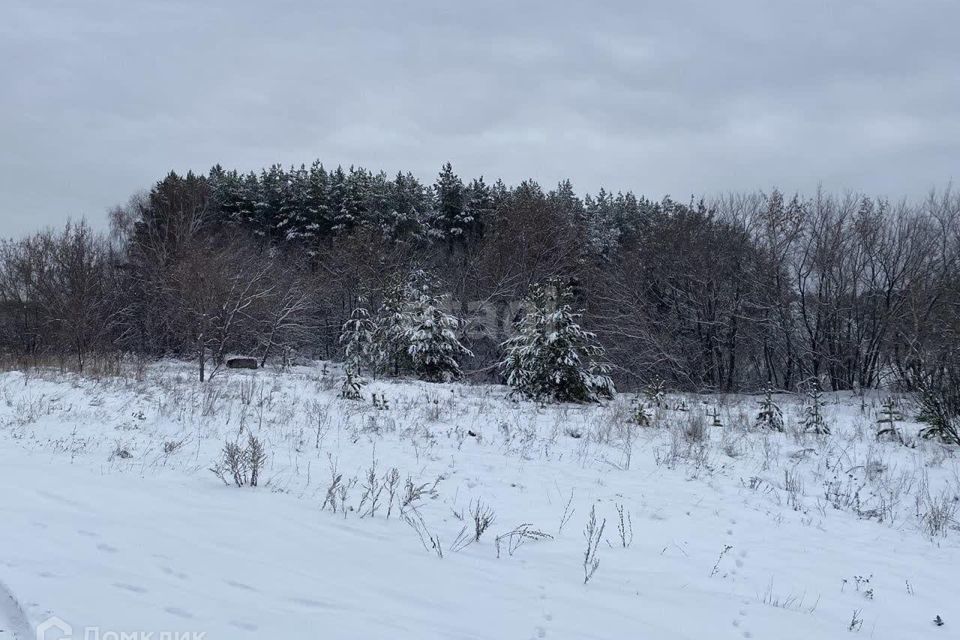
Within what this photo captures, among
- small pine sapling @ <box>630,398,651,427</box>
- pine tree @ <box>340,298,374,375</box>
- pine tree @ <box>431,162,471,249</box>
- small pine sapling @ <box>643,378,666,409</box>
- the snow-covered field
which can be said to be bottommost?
the snow-covered field

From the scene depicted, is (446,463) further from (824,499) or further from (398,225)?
(398,225)

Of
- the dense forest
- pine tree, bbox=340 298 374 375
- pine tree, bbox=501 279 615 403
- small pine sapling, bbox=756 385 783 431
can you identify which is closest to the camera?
small pine sapling, bbox=756 385 783 431

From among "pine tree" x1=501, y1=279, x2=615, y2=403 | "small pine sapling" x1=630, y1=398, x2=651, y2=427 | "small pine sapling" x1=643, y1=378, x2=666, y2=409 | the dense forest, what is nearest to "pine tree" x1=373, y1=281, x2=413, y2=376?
the dense forest

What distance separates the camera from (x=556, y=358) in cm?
1533

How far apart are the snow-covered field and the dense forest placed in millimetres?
7429

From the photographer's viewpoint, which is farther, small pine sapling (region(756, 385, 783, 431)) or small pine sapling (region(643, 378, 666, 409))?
small pine sapling (region(643, 378, 666, 409))

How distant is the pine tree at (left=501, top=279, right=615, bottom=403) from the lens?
1535cm

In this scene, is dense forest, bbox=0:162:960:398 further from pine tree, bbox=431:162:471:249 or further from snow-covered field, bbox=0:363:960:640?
snow-covered field, bbox=0:363:960:640

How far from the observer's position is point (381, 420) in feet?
35.0

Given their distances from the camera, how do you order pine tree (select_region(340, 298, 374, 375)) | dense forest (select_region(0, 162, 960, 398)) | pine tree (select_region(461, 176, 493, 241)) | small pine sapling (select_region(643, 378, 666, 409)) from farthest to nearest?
pine tree (select_region(461, 176, 493, 241)) < pine tree (select_region(340, 298, 374, 375)) < dense forest (select_region(0, 162, 960, 398)) < small pine sapling (select_region(643, 378, 666, 409))

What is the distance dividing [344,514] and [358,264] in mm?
28320

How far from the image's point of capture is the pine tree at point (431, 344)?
24.4m

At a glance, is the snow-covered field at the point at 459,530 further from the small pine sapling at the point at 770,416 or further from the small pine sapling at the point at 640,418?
the small pine sapling at the point at 770,416

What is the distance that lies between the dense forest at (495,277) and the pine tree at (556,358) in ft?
24.0
